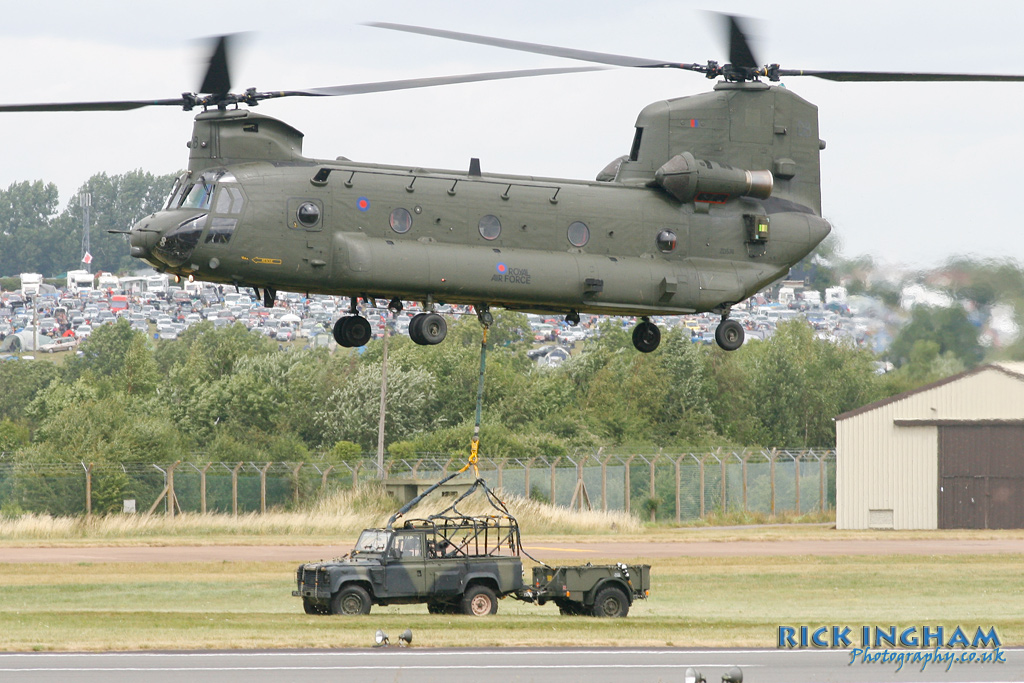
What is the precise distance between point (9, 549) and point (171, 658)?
2496cm

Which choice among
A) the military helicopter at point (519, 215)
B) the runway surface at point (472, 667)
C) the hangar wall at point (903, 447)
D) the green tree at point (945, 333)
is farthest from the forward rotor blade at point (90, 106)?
the hangar wall at point (903, 447)

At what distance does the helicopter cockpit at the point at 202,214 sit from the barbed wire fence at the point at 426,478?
2822 centimetres

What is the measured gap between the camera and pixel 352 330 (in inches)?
1106

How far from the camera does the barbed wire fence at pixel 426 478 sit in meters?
58.2

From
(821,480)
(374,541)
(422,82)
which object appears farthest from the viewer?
(821,480)

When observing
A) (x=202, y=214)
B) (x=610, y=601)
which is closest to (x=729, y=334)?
(x=610, y=601)

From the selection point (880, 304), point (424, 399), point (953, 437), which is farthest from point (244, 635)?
point (424, 399)

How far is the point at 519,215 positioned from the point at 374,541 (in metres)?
9.29

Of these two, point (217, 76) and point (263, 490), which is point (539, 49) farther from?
point (263, 490)

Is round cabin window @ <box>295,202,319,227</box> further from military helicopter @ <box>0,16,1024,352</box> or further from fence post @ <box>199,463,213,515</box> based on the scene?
fence post @ <box>199,463,213,515</box>

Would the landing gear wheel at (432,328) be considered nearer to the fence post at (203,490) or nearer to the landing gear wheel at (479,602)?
the landing gear wheel at (479,602)

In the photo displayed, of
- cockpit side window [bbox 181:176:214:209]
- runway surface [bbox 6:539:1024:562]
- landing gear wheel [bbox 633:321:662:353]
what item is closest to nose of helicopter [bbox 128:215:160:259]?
cockpit side window [bbox 181:176:214:209]

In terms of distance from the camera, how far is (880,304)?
3953 cm

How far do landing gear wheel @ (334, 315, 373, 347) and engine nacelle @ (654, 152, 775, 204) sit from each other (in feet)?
21.2
